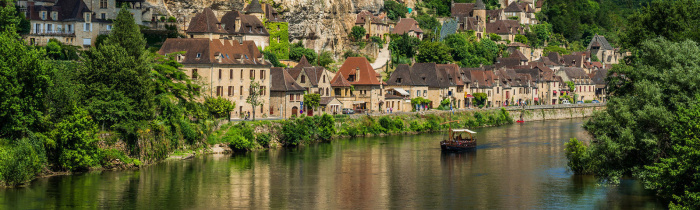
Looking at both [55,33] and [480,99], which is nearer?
[55,33]

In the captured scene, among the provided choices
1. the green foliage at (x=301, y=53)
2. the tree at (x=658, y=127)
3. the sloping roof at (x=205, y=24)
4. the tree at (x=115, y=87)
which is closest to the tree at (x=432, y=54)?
the green foliage at (x=301, y=53)

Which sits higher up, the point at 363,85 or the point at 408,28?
the point at 408,28

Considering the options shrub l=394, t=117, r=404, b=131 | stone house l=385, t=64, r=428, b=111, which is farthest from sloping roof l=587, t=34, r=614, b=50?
shrub l=394, t=117, r=404, b=131

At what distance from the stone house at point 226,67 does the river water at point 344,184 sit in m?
11.1

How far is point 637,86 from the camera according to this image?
48.8 meters

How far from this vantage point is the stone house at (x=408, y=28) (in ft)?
454

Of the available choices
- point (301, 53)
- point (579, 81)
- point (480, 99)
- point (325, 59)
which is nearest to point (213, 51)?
point (301, 53)

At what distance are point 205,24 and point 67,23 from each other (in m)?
13.3

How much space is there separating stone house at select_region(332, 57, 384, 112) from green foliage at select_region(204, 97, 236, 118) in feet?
71.0

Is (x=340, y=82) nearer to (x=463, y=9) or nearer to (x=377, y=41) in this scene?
(x=377, y=41)

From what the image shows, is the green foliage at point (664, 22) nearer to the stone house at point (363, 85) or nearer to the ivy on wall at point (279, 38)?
the stone house at point (363, 85)

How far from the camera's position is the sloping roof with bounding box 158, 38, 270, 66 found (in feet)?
277

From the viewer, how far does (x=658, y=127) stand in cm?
4756

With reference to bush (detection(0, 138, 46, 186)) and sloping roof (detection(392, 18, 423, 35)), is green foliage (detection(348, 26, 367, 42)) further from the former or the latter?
bush (detection(0, 138, 46, 186))
